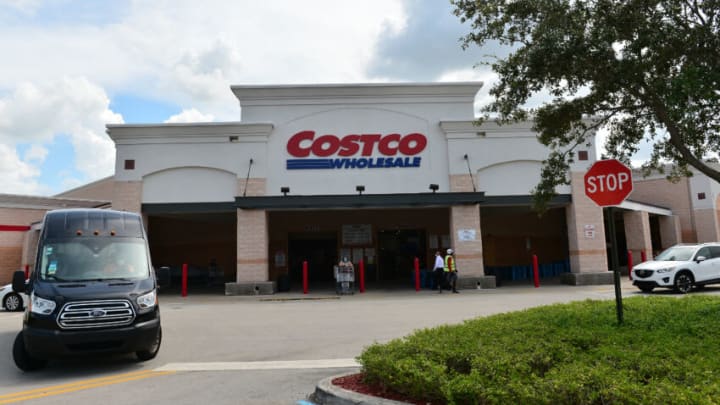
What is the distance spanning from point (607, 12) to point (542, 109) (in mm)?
2108

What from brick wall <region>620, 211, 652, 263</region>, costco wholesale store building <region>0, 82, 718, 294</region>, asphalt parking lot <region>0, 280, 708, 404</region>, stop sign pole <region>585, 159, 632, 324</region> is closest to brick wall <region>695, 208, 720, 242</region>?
brick wall <region>620, 211, 652, 263</region>

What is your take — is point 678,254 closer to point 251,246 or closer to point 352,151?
point 352,151

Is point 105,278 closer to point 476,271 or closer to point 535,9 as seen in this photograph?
point 535,9

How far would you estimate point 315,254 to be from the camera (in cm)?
2864

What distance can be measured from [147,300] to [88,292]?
86 cm

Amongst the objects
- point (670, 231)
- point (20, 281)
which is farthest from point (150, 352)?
Answer: point (670, 231)

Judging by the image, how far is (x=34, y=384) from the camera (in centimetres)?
699

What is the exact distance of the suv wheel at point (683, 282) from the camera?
1577 cm

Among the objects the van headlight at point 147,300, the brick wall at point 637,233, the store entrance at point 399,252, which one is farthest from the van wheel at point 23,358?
the brick wall at point 637,233

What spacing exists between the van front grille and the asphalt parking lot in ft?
2.55

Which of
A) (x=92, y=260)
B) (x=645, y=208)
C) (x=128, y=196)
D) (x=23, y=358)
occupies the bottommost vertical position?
(x=23, y=358)

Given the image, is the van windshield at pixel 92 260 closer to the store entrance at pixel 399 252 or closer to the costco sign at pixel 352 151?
the costco sign at pixel 352 151

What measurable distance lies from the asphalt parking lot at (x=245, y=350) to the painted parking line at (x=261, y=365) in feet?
0.05

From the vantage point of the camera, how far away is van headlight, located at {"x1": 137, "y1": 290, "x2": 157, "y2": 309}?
785cm
